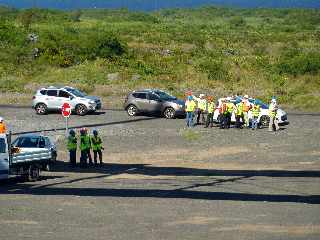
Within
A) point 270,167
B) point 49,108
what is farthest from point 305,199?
point 49,108

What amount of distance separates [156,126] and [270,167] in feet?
39.1

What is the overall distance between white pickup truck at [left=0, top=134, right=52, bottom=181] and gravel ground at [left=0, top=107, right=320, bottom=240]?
45 cm

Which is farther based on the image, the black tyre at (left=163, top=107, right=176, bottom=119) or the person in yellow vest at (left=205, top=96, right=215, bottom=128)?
the black tyre at (left=163, top=107, right=176, bottom=119)

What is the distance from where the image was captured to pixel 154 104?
45.1 meters

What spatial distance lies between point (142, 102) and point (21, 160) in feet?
61.7

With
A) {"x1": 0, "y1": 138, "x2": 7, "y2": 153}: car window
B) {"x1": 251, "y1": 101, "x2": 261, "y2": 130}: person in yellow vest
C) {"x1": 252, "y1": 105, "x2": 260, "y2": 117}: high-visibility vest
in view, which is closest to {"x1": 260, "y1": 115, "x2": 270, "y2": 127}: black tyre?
{"x1": 251, "y1": 101, "x2": 261, "y2": 130}: person in yellow vest

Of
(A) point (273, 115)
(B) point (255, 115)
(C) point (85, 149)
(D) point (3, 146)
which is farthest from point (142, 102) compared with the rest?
(D) point (3, 146)

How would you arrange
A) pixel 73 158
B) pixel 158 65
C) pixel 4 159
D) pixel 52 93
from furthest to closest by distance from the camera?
pixel 158 65 < pixel 52 93 < pixel 73 158 < pixel 4 159

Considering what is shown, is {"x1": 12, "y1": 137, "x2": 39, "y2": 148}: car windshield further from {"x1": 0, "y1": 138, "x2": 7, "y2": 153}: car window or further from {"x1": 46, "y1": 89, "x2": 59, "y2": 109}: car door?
{"x1": 46, "y1": 89, "x2": 59, "y2": 109}: car door

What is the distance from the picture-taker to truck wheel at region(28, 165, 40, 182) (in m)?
27.4

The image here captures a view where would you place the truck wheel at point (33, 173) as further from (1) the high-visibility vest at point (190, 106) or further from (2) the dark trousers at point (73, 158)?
(1) the high-visibility vest at point (190, 106)

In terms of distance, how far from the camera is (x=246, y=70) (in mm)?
61594

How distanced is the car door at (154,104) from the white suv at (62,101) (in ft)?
9.84

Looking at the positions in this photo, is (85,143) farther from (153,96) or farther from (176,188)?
(153,96)
